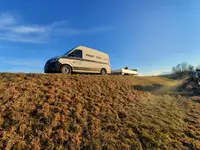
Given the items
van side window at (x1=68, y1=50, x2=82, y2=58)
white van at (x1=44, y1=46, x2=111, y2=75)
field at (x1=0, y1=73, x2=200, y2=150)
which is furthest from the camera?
van side window at (x1=68, y1=50, x2=82, y2=58)

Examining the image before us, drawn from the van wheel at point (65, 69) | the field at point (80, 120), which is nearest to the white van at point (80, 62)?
the van wheel at point (65, 69)

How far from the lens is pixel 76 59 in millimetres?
12781

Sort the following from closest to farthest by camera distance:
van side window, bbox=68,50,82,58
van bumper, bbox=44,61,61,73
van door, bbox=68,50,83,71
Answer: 1. van bumper, bbox=44,61,61,73
2. van door, bbox=68,50,83,71
3. van side window, bbox=68,50,82,58

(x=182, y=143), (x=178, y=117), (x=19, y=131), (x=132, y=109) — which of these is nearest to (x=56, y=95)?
(x=19, y=131)

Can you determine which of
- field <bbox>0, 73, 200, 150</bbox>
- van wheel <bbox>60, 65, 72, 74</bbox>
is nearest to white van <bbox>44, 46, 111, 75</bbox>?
van wheel <bbox>60, 65, 72, 74</bbox>

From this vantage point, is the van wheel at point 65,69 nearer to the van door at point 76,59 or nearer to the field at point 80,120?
the van door at point 76,59

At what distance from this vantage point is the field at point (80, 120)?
5.36m

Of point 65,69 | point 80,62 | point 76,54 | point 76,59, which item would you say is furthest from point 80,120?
point 76,54

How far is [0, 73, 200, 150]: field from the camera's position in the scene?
17.6 ft

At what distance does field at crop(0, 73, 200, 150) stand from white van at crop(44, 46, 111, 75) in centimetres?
228

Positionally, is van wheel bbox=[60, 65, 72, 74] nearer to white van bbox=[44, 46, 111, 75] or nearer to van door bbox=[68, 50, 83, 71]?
white van bbox=[44, 46, 111, 75]

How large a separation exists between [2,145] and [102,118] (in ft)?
12.2

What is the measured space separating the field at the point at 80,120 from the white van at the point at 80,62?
2.28 m

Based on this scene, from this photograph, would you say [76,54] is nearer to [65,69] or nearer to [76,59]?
[76,59]
